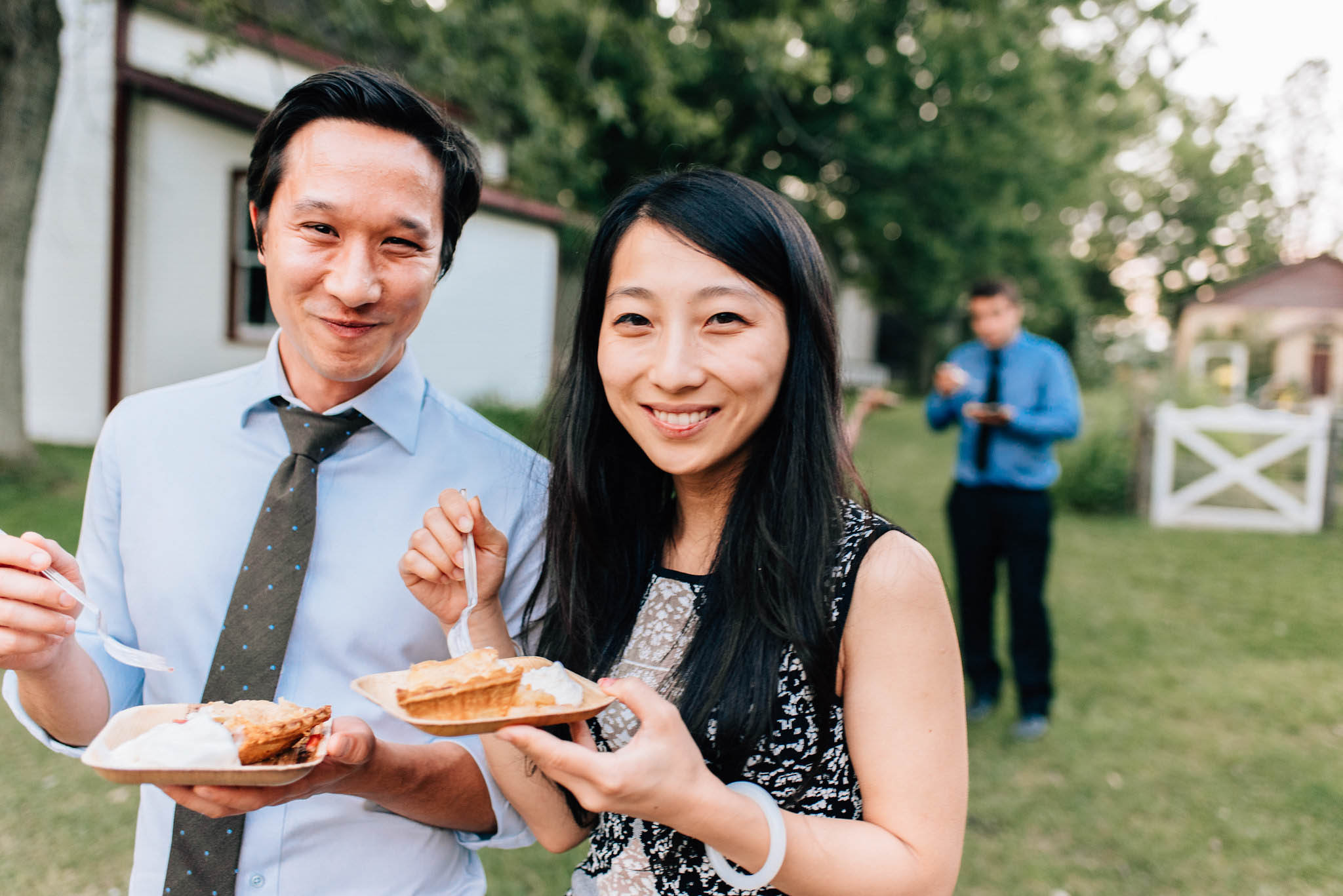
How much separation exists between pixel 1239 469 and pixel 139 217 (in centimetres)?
1293

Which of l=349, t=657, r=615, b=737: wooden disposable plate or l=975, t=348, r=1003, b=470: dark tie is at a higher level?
l=975, t=348, r=1003, b=470: dark tie

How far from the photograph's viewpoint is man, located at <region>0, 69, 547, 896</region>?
1.71 meters

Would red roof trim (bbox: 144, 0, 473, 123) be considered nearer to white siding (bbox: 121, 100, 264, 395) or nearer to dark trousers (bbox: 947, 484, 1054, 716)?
white siding (bbox: 121, 100, 264, 395)

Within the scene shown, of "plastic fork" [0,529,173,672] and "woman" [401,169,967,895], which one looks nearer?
"woman" [401,169,967,895]

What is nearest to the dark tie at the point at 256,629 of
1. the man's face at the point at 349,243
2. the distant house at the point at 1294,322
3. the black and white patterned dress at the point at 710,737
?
the man's face at the point at 349,243

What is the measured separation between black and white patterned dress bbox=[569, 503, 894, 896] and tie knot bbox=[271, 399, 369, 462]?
2.35 feet

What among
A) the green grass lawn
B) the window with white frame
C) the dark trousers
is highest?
the window with white frame

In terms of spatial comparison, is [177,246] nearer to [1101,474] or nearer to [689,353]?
[689,353]

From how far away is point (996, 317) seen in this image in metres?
5.56

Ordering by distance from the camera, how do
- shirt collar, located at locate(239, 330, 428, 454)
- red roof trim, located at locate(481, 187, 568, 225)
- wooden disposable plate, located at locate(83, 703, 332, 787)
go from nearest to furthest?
wooden disposable plate, located at locate(83, 703, 332, 787), shirt collar, located at locate(239, 330, 428, 454), red roof trim, located at locate(481, 187, 568, 225)

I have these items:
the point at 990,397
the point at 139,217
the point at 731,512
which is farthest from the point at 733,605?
the point at 139,217

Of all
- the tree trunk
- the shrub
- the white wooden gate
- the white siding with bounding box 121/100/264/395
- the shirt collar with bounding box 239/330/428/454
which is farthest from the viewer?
the shrub

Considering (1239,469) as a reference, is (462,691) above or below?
below

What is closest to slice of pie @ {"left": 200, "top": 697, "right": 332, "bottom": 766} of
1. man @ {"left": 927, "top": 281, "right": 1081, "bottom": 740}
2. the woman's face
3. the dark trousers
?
the woman's face
